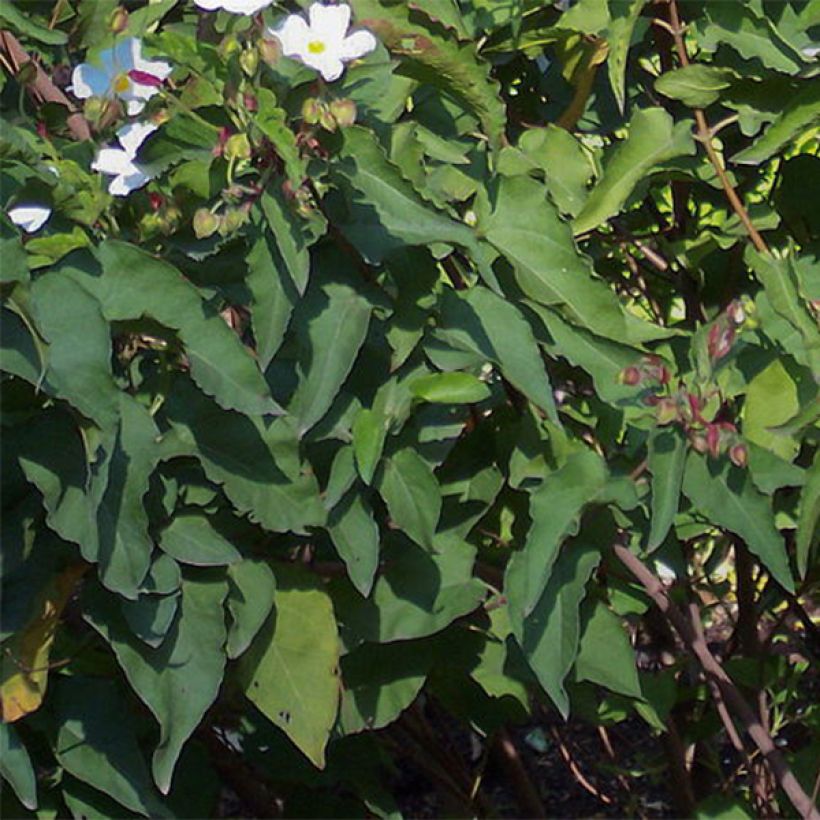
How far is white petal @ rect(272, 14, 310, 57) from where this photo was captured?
1.65 metres

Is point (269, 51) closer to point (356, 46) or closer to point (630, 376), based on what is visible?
point (356, 46)

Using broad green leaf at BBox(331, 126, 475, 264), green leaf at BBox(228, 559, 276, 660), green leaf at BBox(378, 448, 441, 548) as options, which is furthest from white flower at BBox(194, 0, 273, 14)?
green leaf at BBox(228, 559, 276, 660)

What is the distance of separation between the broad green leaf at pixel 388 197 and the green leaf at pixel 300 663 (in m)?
0.46

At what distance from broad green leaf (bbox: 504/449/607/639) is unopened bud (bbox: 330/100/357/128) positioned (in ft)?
1.65

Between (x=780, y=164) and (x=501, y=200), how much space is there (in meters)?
0.54

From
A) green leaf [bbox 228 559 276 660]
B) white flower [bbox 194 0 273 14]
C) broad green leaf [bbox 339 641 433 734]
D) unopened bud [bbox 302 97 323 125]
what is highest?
white flower [bbox 194 0 273 14]

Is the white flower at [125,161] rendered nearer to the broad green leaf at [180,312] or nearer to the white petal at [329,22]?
the broad green leaf at [180,312]

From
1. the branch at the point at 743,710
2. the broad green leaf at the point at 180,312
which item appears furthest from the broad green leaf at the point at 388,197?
the branch at the point at 743,710

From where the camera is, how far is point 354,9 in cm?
193

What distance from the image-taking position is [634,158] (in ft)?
6.61

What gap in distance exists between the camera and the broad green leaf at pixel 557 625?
190cm

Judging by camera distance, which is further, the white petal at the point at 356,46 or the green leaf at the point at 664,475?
the green leaf at the point at 664,475

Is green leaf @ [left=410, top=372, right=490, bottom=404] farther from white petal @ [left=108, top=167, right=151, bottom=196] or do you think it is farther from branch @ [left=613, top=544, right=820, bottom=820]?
branch @ [left=613, top=544, right=820, bottom=820]

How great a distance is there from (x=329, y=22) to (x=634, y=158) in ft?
1.64
